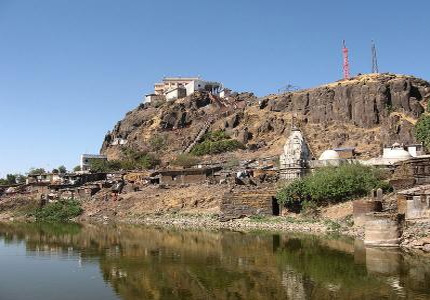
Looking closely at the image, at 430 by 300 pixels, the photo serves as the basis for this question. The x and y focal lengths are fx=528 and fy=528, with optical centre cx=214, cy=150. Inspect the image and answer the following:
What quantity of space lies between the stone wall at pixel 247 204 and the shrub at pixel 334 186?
139 centimetres

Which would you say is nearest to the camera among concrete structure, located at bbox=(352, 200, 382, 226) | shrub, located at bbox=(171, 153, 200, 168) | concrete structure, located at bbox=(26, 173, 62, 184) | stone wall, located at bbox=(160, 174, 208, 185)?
concrete structure, located at bbox=(352, 200, 382, 226)

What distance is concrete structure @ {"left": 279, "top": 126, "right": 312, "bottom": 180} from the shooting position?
51.9 meters

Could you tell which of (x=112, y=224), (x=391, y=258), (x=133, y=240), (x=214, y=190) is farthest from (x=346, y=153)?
(x=391, y=258)

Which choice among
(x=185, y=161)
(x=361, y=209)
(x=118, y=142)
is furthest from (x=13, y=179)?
(x=361, y=209)

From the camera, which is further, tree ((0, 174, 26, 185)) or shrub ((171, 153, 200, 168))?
tree ((0, 174, 26, 185))

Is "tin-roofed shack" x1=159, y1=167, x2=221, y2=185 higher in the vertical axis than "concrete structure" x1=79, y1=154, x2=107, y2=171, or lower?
lower

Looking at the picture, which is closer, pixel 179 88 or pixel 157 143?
pixel 157 143

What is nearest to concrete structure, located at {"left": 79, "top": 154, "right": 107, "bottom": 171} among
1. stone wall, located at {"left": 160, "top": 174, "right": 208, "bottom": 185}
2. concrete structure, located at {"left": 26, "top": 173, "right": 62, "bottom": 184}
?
concrete structure, located at {"left": 26, "top": 173, "right": 62, "bottom": 184}

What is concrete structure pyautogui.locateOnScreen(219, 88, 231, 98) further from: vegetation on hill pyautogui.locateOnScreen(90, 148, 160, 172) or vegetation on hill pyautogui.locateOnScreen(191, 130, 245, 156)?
vegetation on hill pyautogui.locateOnScreen(90, 148, 160, 172)

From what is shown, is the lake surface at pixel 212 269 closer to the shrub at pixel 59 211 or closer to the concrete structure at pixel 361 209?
the concrete structure at pixel 361 209

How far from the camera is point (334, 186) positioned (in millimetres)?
41094

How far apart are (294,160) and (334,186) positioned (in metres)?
11.5

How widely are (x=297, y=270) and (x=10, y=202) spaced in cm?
5496

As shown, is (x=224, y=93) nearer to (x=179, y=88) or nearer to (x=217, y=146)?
(x=179, y=88)
